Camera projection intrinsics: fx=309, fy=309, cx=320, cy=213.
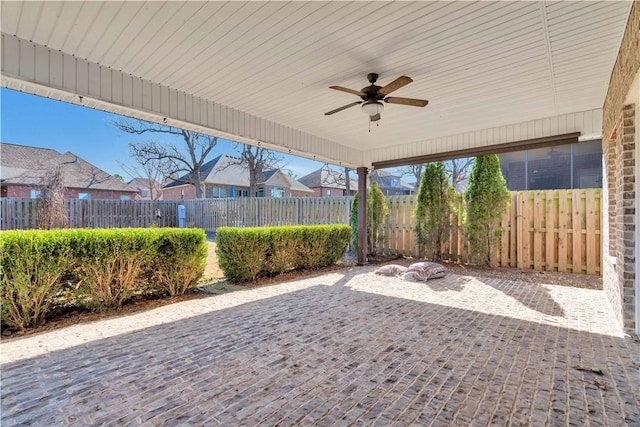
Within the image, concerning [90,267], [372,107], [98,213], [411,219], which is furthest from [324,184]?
[90,267]

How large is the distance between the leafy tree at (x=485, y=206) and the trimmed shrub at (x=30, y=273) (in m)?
7.20

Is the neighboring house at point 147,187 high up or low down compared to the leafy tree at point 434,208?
up

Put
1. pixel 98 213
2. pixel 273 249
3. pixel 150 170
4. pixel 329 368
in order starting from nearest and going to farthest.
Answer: pixel 329 368, pixel 273 249, pixel 98 213, pixel 150 170

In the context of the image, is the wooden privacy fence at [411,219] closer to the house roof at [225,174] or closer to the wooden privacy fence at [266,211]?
the wooden privacy fence at [266,211]

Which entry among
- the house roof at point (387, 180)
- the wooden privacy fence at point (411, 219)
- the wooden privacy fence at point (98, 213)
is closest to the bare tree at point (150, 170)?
the wooden privacy fence at point (98, 213)

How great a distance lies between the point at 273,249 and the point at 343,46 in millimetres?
3654

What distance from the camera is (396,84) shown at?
3316 millimetres

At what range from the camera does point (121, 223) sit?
40.9ft

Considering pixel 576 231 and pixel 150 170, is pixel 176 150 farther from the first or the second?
pixel 576 231

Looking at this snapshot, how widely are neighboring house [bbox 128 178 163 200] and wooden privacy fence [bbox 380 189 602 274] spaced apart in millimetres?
17391

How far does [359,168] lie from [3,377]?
6.83 meters

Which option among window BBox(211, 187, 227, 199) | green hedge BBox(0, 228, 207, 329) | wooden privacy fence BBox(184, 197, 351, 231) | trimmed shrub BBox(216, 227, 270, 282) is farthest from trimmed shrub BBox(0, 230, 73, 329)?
window BBox(211, 187, 227, 199)

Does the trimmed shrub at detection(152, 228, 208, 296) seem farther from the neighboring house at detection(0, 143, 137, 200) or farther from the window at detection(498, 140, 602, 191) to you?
the neighboring house at detection(0, 143, 137, 200)

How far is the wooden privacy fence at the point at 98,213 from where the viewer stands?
9.66 metres
